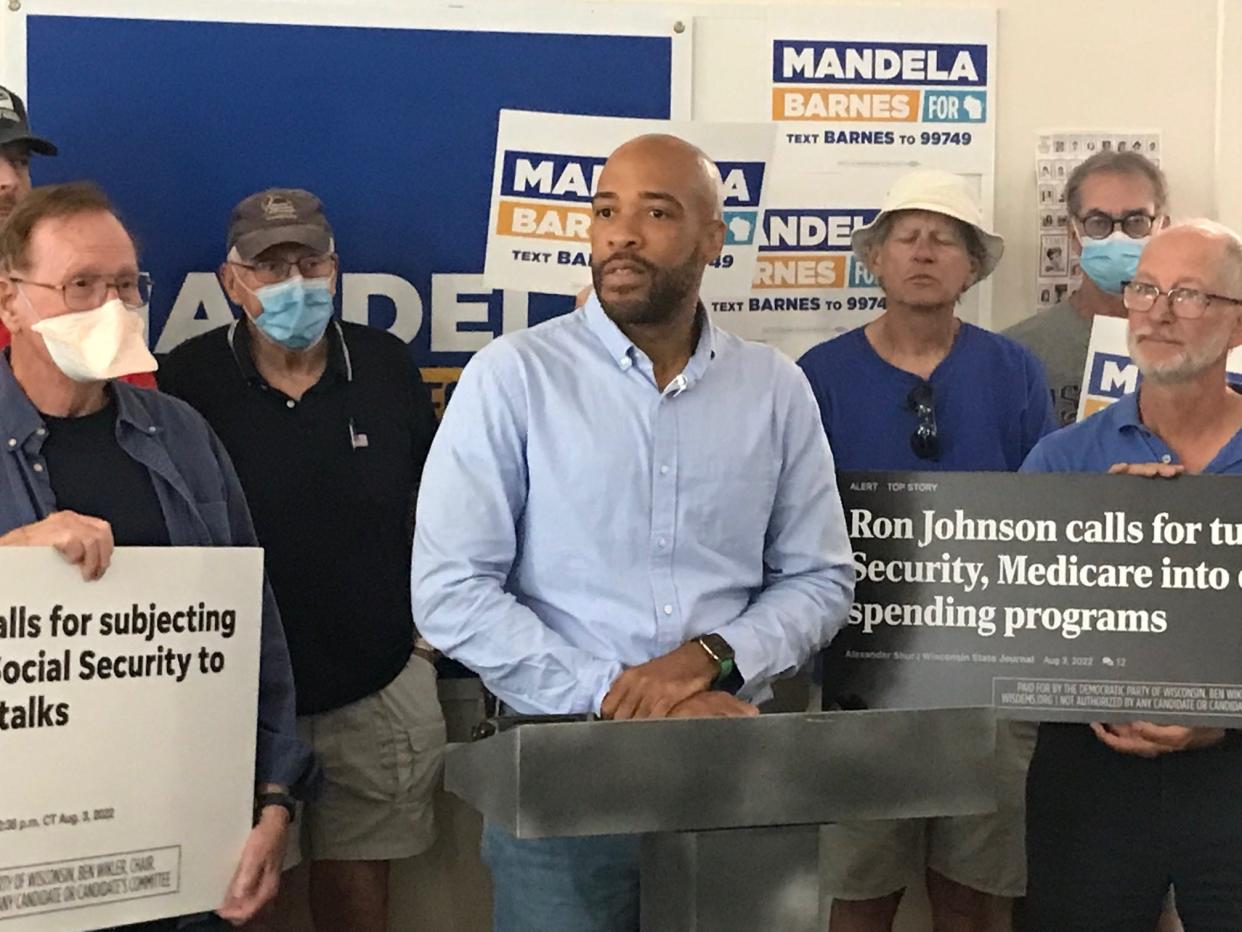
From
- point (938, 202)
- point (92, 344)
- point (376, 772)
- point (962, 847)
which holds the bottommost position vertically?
→ point (962, 847)

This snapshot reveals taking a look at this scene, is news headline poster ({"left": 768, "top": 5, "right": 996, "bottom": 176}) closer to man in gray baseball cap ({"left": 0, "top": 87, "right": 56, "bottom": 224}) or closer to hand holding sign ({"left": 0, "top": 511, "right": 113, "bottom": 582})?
man in gray baseball cap ({"left": 0, "top": 87, "right": 56, "bottom": 224})

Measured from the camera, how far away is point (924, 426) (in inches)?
119

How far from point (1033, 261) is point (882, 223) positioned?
64 cm

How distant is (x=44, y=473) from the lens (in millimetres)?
2018

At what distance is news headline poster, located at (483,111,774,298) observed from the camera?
3377 millimetres

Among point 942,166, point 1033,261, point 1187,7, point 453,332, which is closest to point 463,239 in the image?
point 453,332

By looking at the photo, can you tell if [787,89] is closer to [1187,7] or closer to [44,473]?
[1187,7]

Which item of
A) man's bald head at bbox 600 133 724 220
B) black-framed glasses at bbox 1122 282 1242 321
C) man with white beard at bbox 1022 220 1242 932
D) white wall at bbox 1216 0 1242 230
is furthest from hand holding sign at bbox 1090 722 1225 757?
white wall at bbox 1216 0 1242 230

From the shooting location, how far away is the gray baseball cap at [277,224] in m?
2.92

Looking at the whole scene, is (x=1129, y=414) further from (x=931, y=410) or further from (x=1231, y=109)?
(x=1231, y=109)

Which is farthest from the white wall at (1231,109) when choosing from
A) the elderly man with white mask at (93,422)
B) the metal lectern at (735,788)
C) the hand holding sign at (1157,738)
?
the elderly man with white mask at (93,422)

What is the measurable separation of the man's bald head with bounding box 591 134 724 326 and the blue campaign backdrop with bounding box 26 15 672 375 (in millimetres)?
1338

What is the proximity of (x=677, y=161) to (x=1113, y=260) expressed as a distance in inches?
61.7

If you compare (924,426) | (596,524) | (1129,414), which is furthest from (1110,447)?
(596,524)
